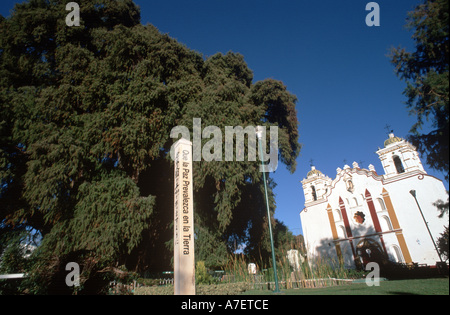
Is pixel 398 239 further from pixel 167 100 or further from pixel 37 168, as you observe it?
pixel 37 168

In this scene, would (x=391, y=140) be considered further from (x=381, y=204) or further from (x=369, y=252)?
(x=369, y=252)

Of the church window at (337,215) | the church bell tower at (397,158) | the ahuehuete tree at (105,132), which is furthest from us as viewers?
the church window at (337,215)

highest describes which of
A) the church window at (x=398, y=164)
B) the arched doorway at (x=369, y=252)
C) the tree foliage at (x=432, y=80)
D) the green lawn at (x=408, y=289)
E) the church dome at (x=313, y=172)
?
the church dome at (x=313, y=172)

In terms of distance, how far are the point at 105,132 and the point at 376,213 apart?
24.6 metres

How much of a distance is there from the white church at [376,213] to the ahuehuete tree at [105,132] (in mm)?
11328

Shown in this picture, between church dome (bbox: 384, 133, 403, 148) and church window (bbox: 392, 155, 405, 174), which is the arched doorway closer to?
church window (bbox: 392, 155, 405, 174)

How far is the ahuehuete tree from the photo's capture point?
947cm

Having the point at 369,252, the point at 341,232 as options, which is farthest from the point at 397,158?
the point at 341,232

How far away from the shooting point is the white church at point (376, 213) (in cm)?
1912

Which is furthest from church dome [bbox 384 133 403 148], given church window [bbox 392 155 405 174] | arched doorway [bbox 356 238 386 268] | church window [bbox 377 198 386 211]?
arched doorway [bbox 356 238 386 268]

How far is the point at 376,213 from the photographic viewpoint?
23266 mm

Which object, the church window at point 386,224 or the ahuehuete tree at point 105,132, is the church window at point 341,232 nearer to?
the church window at point 386,224

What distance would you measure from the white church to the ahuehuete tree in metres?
11.3

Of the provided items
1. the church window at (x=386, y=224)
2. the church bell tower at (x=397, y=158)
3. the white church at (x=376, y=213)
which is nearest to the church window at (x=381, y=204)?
the white church at (x=376, y=213)
